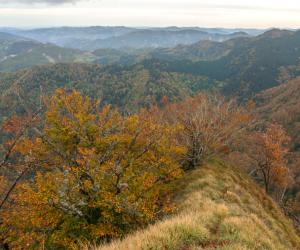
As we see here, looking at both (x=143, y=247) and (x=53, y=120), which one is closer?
(x=143, y=247)

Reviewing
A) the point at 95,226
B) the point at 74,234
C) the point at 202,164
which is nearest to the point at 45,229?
the point at 74,234

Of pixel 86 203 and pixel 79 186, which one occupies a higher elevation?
pixel 79 186

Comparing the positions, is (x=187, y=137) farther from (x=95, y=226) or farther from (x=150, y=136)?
(x=95, y=226)

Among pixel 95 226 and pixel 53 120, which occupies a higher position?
pixel 53 120

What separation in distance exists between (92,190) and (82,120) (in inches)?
417

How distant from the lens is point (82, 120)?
2842 cm

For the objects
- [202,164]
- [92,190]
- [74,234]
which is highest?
[92,190]

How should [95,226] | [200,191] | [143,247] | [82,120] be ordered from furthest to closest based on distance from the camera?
[82,120], [200,191], [95,226], [143,247]

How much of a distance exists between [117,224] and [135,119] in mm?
12841

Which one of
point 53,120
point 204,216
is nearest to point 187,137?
point 53,120

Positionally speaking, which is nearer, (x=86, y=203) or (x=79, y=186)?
(x=86, y=203)

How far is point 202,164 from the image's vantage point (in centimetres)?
3803

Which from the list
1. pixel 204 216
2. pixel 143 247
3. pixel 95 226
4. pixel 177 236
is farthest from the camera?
pixel 95 226

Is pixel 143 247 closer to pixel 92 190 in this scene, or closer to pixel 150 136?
pixel 92 190
